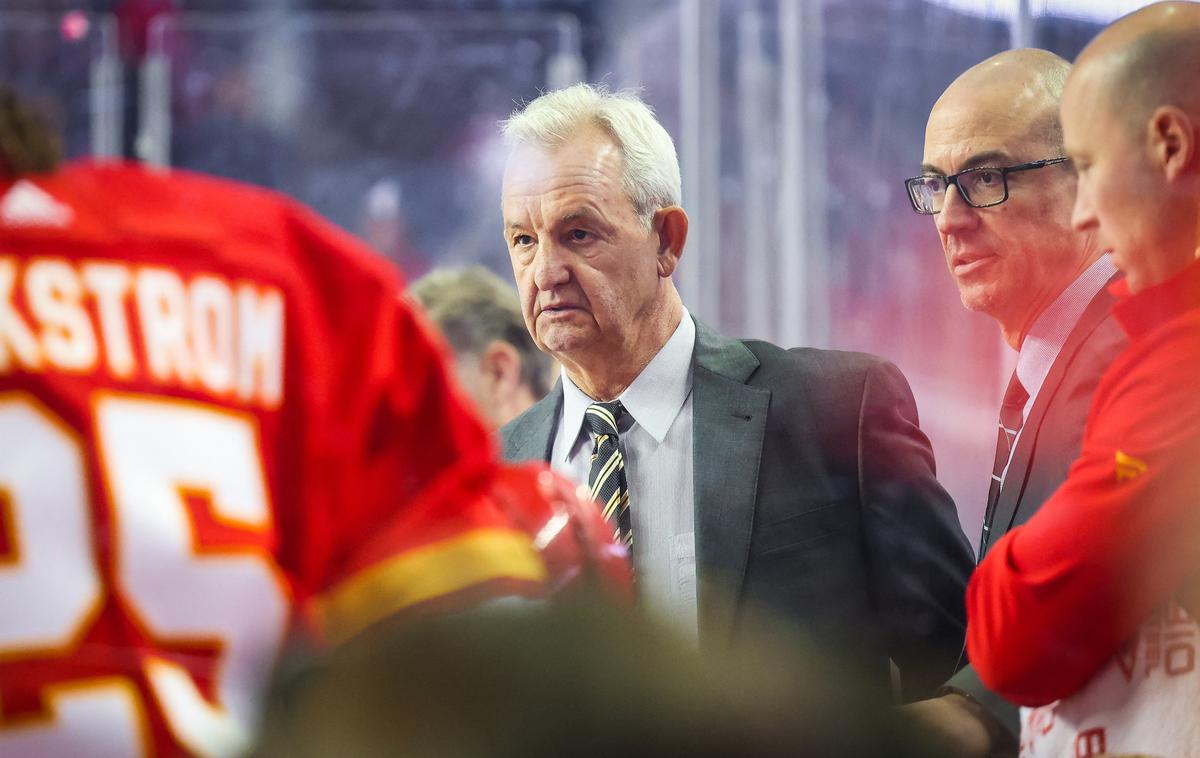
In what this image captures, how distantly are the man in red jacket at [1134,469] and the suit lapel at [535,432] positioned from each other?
0.55 meters

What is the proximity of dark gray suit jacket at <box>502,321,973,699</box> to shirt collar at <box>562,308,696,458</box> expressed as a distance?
17 millimetres

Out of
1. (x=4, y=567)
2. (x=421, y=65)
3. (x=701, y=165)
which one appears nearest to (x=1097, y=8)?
(x=4, y=567)

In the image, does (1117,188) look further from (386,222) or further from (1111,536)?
(386,222)

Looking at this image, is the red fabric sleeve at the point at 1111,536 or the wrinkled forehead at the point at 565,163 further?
the wrinkled forehead at the point at 565,163

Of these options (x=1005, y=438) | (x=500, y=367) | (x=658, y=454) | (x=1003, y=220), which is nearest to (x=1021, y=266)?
(x=1003, y=220)

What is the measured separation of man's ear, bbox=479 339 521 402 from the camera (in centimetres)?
187

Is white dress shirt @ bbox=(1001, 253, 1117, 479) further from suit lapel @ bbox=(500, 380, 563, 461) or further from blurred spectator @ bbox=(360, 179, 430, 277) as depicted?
blurred spectator @ bbox=(360, 179, 430, 277)

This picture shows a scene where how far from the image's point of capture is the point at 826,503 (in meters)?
1.26

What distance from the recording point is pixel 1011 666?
952 mm

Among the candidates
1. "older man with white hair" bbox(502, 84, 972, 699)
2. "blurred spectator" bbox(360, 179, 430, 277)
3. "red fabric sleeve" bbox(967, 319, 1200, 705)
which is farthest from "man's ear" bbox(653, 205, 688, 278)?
"blurred spectator" bbox(360, 179, 430, 277)

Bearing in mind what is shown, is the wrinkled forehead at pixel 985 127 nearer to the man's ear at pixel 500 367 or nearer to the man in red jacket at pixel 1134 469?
the man in red jacket at pixel 1134 469

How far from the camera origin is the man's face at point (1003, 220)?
3.30ft

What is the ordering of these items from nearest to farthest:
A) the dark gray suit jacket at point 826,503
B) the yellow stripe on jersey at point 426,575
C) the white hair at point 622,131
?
the yellow stripe on jersey at point 426,575 < the dark gray suit jacket at point 826,503 < the white hair at point 622,131

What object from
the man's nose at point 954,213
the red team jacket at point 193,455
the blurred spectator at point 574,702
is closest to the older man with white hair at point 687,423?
the man's nose at point 954,213
